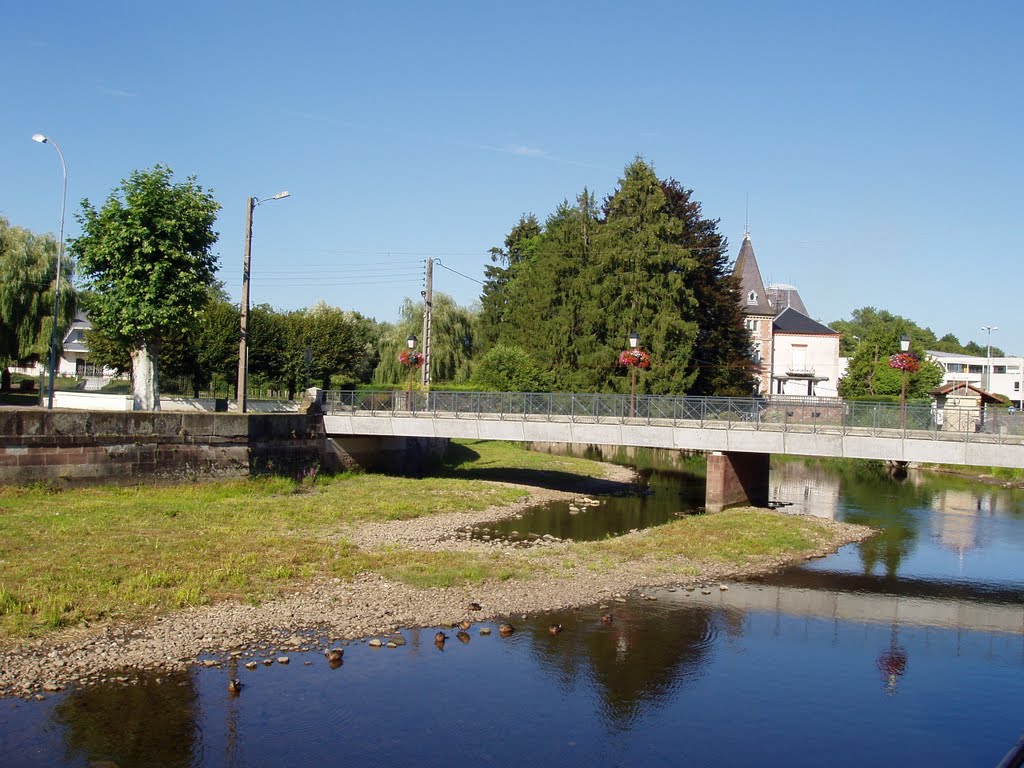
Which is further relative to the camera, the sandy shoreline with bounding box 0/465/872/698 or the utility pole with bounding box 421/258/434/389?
the utility pole with bounding box 421/258/434/389

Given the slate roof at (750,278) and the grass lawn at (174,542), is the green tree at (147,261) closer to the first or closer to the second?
the grass lawn at (174,542)

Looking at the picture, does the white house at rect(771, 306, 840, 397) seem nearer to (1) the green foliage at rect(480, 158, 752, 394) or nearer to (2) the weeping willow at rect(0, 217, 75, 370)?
(1) the green foliage at rect(480, 158, 752, 394)

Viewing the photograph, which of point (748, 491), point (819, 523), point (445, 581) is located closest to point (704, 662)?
point (445, 581)

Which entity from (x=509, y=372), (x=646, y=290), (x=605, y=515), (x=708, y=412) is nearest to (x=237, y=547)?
(x=605, y=515)

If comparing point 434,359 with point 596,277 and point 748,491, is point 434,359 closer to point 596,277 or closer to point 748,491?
point 596,277

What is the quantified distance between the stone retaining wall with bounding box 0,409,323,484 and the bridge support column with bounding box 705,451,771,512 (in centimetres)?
1771

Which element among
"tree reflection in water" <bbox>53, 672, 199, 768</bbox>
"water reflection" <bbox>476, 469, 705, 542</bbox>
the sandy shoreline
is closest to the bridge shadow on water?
"water reflection" <bbox>476, 469, 705, 542</bbox>

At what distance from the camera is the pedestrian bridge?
29891 mm

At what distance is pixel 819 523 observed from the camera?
3234 centimetres

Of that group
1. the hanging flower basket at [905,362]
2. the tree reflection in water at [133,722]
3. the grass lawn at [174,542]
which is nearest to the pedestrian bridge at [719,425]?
the hanging flower basket at [905,362]

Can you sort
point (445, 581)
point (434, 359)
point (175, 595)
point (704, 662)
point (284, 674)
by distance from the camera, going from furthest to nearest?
point (434, 359) < point (445, 581) < point (175, 595) < point (704, 662) < point (284, 674)

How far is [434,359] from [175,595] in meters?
48.6

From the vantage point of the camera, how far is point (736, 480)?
36.4 meters

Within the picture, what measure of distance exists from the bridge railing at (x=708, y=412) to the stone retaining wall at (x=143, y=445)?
490 centimetres
